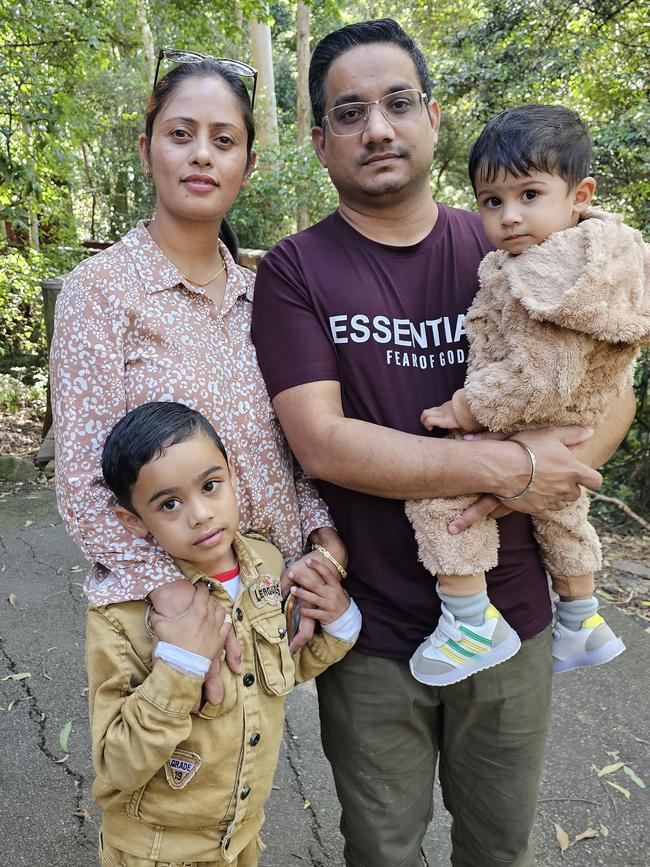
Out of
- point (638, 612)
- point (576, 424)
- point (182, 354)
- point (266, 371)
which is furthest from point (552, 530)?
point (638, 612)

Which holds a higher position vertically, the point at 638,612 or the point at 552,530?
the point at 552,530

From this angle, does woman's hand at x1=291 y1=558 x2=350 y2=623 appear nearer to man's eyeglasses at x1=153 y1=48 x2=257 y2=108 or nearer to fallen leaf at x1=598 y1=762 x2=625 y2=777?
man's eyeglasses at x1=153 y1=48 x2=257 y2=108

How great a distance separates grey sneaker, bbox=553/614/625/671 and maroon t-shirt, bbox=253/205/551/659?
0.13m

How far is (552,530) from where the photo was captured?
→ 186 cm

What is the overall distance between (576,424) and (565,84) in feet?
22.2

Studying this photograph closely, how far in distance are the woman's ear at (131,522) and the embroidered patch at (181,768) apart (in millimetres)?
510

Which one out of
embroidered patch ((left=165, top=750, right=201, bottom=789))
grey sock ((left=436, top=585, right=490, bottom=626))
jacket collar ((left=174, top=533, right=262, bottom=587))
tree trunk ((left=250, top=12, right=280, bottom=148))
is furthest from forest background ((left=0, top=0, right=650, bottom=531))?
embroidered patch ((left=165, top=750, right=201, bottom=789))

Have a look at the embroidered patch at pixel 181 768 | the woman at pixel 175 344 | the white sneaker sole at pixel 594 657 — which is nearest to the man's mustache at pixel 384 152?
the woman at pixel 175 344

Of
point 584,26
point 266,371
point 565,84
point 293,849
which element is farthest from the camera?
point 565,84

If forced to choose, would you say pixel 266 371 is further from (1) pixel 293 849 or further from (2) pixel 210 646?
(1) pixel 293 849

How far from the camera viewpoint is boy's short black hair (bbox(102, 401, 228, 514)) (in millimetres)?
1532

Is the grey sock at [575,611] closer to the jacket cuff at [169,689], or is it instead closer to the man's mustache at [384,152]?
the jacket cuff at [169,689]

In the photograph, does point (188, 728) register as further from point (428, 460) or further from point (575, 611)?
point (575, 611)

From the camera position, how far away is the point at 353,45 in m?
1.87
